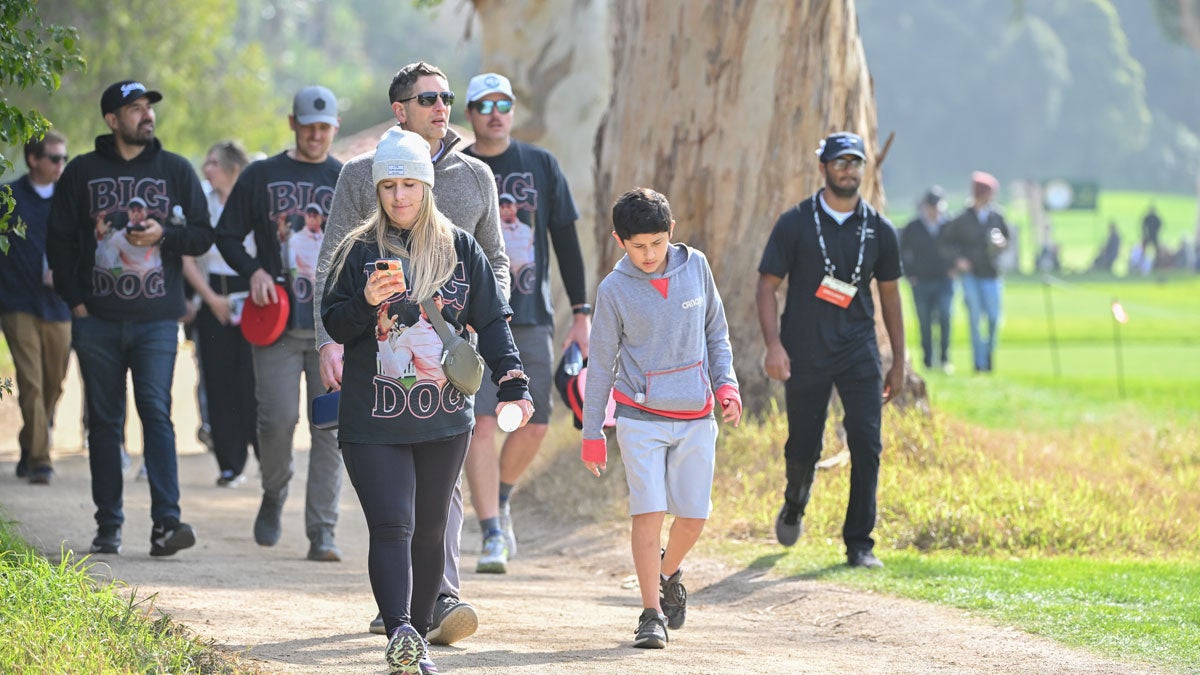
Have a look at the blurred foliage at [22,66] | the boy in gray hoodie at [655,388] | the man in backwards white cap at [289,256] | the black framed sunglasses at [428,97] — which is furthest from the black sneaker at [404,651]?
the man in backwards white cap at [289,256]

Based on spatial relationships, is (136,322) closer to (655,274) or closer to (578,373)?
(578,373)

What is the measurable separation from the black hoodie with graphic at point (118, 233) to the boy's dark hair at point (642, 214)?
2592 mm

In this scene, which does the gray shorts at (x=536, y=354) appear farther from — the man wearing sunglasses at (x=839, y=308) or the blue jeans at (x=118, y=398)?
the blue jeans at (x=118, y=398)

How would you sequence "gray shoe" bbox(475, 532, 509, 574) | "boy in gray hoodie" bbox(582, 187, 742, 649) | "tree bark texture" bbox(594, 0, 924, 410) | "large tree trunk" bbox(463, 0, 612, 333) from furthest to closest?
"large tree trunk" bbox(463, 0, 612, 333) < "tree bark texture" bbox(594, 0, 924, 410) < "gray shoe" bbox(475, 532, 509, 574) < "boy in gray hoodie" bbox(582, 187, 742, 649)

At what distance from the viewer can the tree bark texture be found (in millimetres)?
11281

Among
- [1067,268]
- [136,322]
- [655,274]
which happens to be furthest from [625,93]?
[1067,268]

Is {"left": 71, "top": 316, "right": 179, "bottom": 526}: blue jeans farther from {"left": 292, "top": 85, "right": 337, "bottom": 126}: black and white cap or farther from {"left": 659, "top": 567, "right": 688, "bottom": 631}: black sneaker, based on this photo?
{"left": 659, "top": 567, "right": 688, "bottom": 631}: black sneaker

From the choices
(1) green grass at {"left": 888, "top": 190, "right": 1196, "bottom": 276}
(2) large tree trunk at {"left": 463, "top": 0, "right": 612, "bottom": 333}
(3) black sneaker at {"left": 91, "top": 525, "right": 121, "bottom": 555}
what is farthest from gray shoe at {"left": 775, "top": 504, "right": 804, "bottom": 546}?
(1) green grass at {"left": 888, "top": 190, "right": 1196, "bottom": 276}

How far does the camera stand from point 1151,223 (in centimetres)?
5078

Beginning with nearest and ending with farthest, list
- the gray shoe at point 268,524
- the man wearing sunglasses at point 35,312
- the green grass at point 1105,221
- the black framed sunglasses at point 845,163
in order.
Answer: the black framed sunglasses at point 845,163
the gray shoe at point 268,524
the man wearing sunglasses at point 35,312
the green grass at point 1105,221

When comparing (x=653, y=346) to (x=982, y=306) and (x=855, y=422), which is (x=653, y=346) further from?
(x=982, y=306)

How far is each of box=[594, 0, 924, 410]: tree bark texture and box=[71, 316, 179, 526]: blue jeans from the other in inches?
165

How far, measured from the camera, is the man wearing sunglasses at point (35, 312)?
34.6 ft

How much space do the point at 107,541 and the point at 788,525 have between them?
329 centimetres
